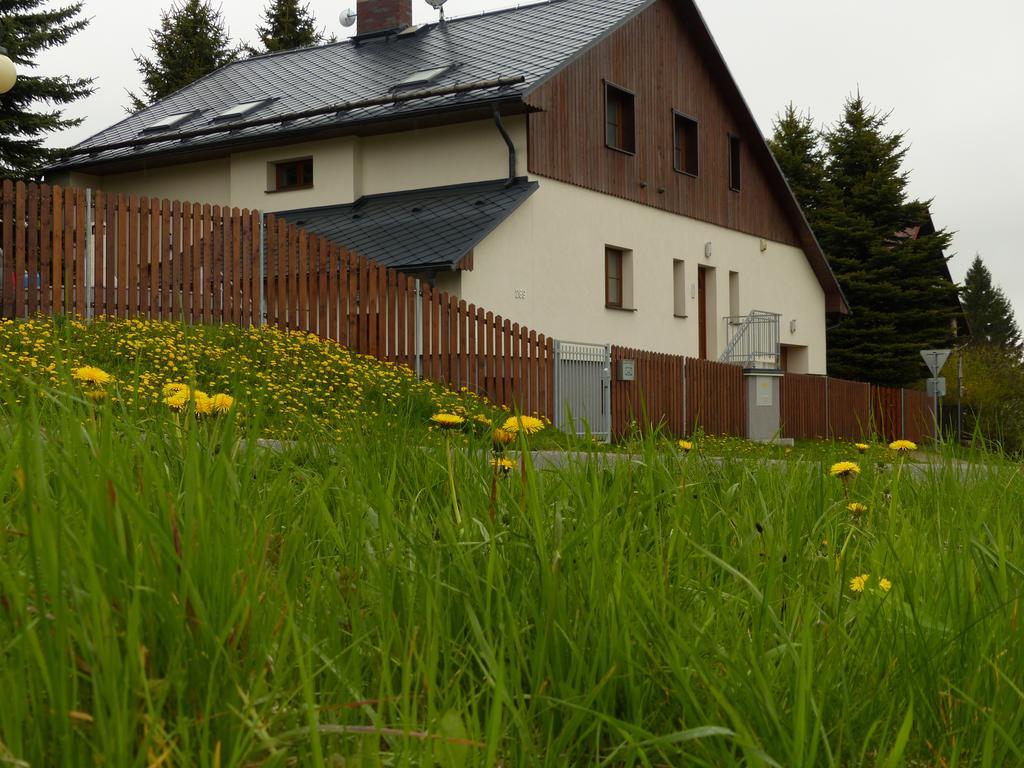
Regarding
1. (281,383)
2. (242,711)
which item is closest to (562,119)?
(281,383)

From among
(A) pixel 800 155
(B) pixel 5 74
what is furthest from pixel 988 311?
(B) pixel 5 74

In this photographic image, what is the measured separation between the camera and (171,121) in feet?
88.1

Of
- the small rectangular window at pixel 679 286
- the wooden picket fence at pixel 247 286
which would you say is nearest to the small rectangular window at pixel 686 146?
the small rectangular window at pixel 679 286

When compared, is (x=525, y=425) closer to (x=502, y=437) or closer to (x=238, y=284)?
(x=502, y=437)

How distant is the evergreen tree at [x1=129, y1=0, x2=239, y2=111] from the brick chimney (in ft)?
69.5

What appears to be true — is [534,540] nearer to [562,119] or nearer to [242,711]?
[242,711]

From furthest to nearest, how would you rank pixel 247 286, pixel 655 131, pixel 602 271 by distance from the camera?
pixel 655 131, pixel 602 271, pixel 247 286

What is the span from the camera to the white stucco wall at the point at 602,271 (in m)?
21.5

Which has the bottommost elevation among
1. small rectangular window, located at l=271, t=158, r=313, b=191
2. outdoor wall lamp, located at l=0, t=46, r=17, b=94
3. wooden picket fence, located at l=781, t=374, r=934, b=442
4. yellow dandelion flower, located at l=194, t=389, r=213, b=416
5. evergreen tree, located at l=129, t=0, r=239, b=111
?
wooden picket fence, located at l=781, t=374, r=934, b=442

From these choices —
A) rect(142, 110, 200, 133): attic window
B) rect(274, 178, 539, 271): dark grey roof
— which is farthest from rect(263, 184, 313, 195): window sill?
rect(142, 110, 200, 133): attic window

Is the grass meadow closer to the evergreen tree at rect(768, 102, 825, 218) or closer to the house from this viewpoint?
the house

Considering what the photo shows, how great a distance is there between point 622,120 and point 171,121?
379 inches

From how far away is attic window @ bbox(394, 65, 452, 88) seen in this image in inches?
923

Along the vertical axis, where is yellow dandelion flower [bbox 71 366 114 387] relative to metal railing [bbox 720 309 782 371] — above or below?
below
